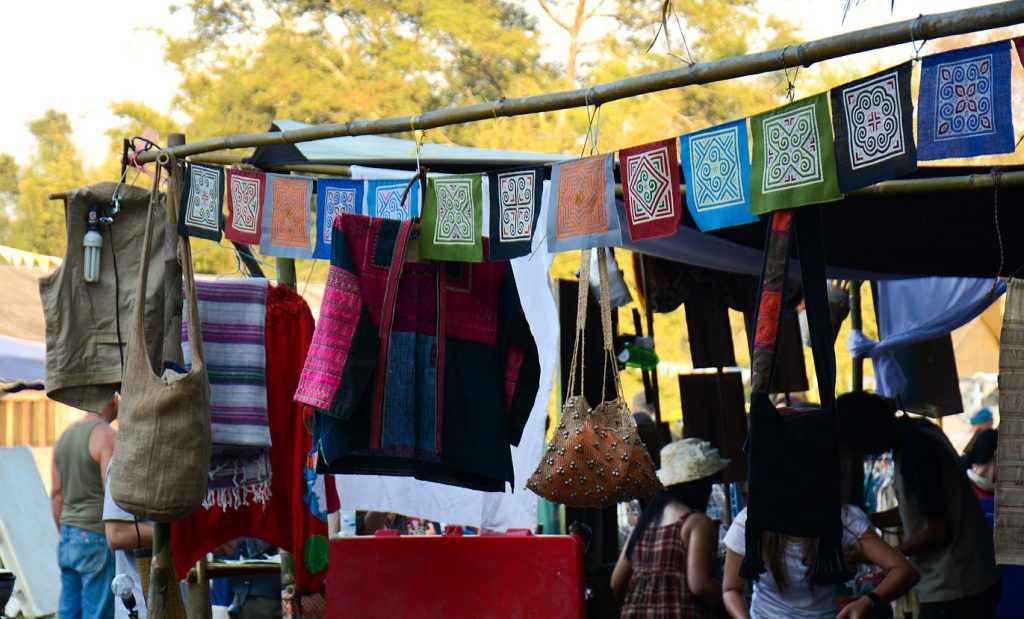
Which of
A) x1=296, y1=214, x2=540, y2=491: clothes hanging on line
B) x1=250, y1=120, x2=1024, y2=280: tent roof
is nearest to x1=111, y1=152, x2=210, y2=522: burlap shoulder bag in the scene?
x1=296, y1=214, x2=540, y2=491: clothes hanging on line

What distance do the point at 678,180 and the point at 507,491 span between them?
83.7 inches

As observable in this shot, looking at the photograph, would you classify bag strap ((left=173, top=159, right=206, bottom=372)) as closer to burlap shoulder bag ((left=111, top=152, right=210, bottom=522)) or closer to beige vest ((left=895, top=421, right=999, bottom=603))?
burlap shoulder bag ((left=111, top=152, right=210, bottom=522))

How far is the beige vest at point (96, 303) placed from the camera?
4.70m

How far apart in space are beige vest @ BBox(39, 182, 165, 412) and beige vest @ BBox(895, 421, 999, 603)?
3517 mm

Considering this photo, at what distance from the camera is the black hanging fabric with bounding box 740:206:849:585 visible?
150 inches

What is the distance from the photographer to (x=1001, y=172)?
437cm

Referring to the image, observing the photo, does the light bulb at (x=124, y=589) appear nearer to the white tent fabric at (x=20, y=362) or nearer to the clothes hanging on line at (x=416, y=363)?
the clothes hanging on line at (x=416, y=363)

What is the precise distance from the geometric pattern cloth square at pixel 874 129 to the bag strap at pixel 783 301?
328mm

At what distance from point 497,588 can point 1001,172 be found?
107 inches

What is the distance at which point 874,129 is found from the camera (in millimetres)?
3518

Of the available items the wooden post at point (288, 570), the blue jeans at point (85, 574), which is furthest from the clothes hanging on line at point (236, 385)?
the blue jeans at point (85, 574)

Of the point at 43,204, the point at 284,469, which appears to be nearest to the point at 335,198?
the point at 284,469

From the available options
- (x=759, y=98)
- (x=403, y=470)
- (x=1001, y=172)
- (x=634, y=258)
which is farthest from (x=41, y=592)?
(x=759, y=98)

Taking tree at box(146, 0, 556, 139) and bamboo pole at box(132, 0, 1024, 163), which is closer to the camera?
bamboo pole at box(132, 0, 1024, 163)
